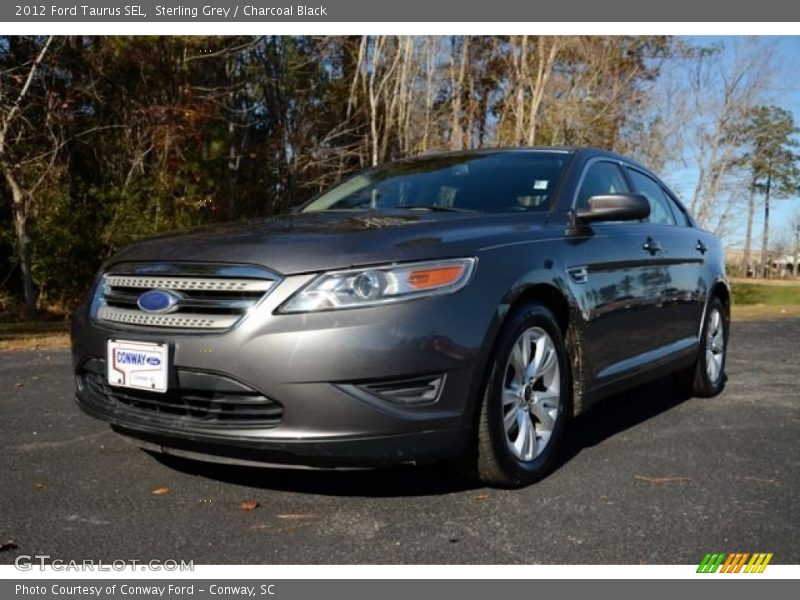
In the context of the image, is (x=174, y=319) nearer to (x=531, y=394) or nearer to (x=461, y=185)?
(x=531, y=394)

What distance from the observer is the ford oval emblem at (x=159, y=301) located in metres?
2.91

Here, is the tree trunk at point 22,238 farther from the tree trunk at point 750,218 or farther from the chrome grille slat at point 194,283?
the tree trunk at point 750,218

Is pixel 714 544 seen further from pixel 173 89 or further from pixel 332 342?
pixel 173 89

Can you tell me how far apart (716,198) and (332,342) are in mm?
Answer: 23355

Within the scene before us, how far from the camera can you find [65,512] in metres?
2.94

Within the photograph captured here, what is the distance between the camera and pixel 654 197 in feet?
16.9

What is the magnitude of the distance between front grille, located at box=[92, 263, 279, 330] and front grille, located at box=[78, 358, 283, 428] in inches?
8.2

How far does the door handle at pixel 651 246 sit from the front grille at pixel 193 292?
2.50 metres

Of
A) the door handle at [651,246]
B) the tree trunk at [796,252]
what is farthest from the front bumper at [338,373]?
the tree trunk at [796,252]

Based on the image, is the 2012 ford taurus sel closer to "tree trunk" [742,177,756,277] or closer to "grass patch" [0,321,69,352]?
"grass patch" [0,321,69,352]

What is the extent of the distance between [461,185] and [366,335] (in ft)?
5.36

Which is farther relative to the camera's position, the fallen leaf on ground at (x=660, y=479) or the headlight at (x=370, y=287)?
the fallen leaf on ground at (x=660, y=479)

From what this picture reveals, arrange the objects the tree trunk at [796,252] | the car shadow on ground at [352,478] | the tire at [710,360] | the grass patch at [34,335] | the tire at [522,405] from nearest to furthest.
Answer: the tire at [522,405]
the car shadow on ground at [352,478]
the tire at [710,360]
the grass patch at [34,335]
the tree trunk at [796,252]

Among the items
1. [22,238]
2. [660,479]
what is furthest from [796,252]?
[660,479]
